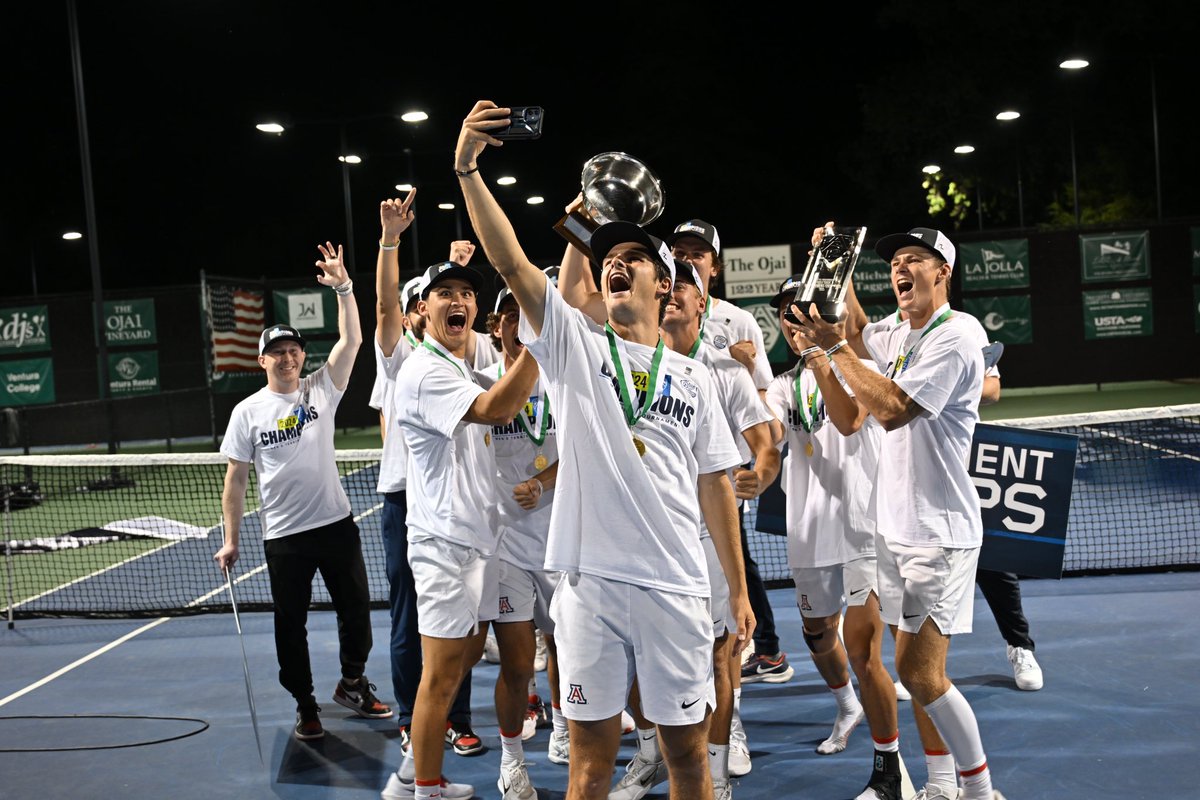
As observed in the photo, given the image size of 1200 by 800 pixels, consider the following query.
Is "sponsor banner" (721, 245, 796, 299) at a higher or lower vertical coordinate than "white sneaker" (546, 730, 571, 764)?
higher

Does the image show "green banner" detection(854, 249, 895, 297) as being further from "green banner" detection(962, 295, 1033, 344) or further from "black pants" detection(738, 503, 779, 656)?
"black pants" detection(738, 503, 779, 656)

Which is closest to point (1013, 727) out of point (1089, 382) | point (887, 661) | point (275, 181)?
point (887, 661)

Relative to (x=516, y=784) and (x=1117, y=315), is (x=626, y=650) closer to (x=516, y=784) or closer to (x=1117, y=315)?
(x=516, y=784)

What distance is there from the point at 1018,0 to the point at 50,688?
1369 inches

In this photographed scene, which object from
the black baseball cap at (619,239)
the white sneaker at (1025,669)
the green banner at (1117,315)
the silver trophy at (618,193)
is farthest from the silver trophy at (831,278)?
the green banner at (1117,315)

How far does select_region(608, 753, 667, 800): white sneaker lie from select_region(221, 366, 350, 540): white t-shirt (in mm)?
2364

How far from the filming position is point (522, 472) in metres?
6.06

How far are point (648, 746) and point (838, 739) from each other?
1.08 metres

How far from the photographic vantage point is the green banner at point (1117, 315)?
78.1 feet

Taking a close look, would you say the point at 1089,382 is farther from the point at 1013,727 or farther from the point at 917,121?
the point at 1013,727

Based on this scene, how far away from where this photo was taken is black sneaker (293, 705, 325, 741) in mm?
6617

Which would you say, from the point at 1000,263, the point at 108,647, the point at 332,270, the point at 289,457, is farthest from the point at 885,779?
the point at 1000,263

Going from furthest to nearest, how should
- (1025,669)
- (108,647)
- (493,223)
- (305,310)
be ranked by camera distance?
(305,310)
(108,647)
(1025,669)
(493,223)

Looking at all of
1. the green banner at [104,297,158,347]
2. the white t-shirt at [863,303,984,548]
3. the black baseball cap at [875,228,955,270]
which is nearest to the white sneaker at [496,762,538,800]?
the white t-shirt at [863,303,984,548]
